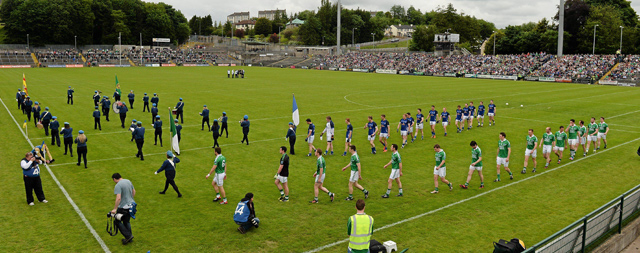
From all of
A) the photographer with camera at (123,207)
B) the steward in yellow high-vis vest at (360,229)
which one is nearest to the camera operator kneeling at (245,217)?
the photographer with camera at (123,207)

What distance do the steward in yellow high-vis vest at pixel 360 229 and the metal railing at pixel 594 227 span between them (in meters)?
2.95

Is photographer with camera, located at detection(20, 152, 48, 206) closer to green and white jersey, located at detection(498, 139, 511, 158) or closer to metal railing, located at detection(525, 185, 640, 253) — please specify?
metal railing, located at detection(525, 185, 640, 253)

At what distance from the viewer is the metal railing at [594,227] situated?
865 centimetres

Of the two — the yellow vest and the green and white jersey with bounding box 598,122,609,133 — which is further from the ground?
the green and white jersey with bounding box 598,122,609,133

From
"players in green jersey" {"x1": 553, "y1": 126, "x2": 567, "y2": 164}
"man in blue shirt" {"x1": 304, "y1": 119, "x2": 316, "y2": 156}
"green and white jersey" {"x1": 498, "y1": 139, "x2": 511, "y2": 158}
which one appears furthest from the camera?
"man in blue shirt" {"x1": 304, "y1": 119, "x2": 316, "y2": 156}

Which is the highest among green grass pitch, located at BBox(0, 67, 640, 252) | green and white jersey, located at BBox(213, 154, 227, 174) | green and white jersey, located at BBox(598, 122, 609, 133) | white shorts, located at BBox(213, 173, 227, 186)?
green and white jersey, located at BBox(598, 122, 609, 133)

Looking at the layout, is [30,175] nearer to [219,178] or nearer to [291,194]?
[219,178]

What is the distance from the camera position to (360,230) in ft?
26.3

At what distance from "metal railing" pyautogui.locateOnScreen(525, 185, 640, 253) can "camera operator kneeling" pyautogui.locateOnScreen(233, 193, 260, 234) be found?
6.66 meters

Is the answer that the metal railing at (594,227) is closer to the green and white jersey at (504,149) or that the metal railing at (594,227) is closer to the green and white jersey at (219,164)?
the green and white jersey at (504,149)

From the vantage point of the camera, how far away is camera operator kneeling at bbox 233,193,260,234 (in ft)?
36.8

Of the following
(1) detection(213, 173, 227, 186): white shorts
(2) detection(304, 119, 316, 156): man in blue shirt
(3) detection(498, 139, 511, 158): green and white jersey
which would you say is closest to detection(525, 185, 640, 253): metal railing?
(3) detection(498, 139, 511, 158): green and white jersey

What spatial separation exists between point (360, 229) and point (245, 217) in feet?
13.8

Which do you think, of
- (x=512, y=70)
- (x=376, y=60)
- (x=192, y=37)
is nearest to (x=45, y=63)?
(x=192, y=37)
